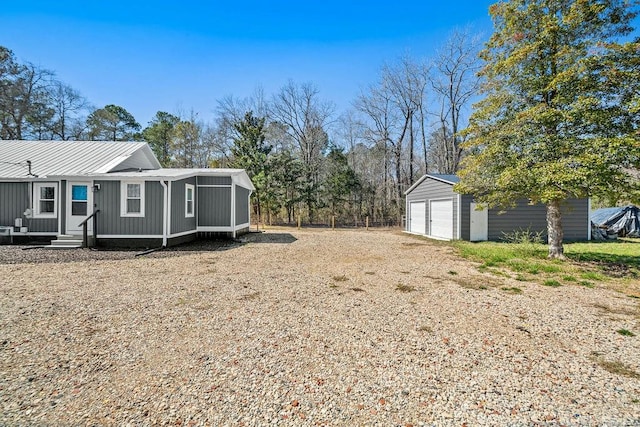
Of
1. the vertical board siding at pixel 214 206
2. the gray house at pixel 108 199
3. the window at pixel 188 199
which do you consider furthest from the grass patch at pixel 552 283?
the window at pixel 188 199

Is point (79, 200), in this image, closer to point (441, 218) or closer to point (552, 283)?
point (552, 283)

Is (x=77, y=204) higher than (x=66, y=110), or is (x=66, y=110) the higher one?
(x=66, y=110)

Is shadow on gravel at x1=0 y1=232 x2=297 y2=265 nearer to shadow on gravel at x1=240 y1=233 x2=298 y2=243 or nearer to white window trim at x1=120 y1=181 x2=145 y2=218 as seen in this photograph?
white window trim at x1=120 y1=181 x2=145 y2=218

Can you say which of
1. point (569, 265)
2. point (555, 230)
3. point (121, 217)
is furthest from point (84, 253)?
point (555, 230)

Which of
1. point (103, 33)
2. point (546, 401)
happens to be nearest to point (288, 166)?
point (103, 33)

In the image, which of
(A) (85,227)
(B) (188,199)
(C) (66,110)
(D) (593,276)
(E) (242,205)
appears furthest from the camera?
(C) (66,110)

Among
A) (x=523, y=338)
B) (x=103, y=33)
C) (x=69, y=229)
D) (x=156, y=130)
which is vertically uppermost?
(x=156, y=130)

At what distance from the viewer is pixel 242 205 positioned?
14172mm

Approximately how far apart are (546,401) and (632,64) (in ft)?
28.4

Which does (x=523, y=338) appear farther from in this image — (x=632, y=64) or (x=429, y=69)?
(x=429, y=69)

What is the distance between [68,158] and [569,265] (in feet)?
59.8

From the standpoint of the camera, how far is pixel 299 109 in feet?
93.8

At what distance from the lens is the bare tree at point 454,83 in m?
22.3

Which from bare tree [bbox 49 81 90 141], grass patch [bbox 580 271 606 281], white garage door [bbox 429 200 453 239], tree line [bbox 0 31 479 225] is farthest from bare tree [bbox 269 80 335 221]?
grass patch [bbox 580 271 606 281]
